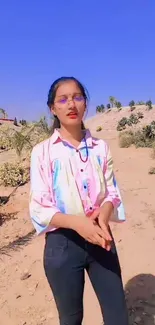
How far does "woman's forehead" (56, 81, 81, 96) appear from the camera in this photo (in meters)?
1.97

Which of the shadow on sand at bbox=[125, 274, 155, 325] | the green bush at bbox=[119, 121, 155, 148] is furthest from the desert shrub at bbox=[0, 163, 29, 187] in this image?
the shadow on sand at bbox=[125, 274, 155, 325]

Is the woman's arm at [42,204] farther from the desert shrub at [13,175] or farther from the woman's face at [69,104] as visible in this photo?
the desert shrub at [13,175]

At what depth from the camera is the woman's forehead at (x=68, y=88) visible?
1965 mm

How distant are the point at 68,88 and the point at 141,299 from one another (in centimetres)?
198

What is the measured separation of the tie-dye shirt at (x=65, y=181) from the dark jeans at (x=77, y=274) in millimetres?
98

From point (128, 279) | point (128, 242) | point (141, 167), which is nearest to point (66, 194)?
point (128, 279)

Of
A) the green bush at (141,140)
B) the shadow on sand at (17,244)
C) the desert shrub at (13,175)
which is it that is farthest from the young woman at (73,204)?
the green bush at (141,140)

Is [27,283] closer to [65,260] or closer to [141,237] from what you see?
[141,237]

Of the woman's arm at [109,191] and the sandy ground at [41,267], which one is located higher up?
the woman's arm at [109,191]

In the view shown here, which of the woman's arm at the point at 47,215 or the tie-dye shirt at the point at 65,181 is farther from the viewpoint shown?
the tie-dye shirt at the point at 65,181

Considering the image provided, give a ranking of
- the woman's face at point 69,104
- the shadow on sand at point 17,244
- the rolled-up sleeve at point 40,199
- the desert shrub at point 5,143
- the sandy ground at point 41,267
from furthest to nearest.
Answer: the desert shrub at point 5,143 → the shadow on sand at point 17,244 → the sandy ground at point 41,267 → the woman's face at point 69,104 → the rolled-up sleeve at point 40,199

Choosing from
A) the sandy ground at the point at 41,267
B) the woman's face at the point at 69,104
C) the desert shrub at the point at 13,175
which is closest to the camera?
the woman's face at the point at 69,104

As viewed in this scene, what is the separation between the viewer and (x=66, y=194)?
6.12ft

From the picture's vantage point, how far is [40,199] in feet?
6.08
